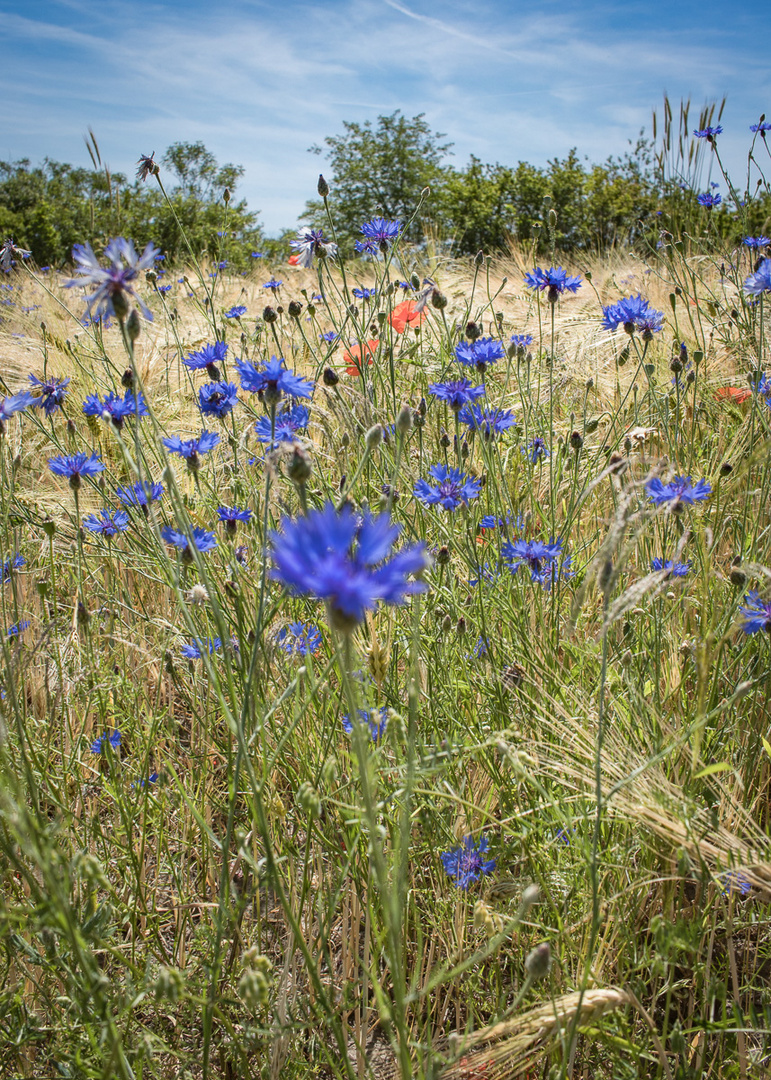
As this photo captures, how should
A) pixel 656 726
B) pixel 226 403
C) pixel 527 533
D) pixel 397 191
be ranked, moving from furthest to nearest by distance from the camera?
pixel 397 191, pixel 527 533, pixel 226 403, pixel 656 726

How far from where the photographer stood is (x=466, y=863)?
1236 mm

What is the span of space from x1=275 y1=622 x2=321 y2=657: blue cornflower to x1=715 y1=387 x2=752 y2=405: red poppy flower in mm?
2149

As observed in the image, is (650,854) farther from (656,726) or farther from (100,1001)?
(100,1001)

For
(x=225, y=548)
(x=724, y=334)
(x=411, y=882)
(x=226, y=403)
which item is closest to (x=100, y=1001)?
(x=411, y=882)

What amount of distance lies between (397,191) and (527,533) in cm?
2029

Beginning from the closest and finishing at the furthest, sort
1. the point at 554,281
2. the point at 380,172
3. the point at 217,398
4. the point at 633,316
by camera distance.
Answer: the point at 217,398 → the point at 633,316 → the point at 554,281 → the point at 380,172

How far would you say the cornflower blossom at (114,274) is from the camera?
2.92ft

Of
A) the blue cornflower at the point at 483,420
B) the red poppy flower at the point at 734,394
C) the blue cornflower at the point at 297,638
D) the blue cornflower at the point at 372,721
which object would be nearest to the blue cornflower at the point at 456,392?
the blue cornflower at the point at 483,420

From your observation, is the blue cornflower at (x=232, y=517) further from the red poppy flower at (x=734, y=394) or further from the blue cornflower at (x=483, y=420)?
the red poppy flower at (x=734, y=394)

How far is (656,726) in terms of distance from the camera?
51.6 inches

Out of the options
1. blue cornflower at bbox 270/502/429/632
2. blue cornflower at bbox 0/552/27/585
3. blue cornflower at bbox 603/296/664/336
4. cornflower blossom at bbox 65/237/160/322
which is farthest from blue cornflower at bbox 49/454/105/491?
blue cornflower at bbox 603/296/664/336

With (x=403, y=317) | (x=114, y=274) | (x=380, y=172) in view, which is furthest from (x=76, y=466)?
(x=380, y=172)

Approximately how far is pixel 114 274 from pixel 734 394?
2.82 meters

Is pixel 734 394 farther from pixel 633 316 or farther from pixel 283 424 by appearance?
pixel 283 424
